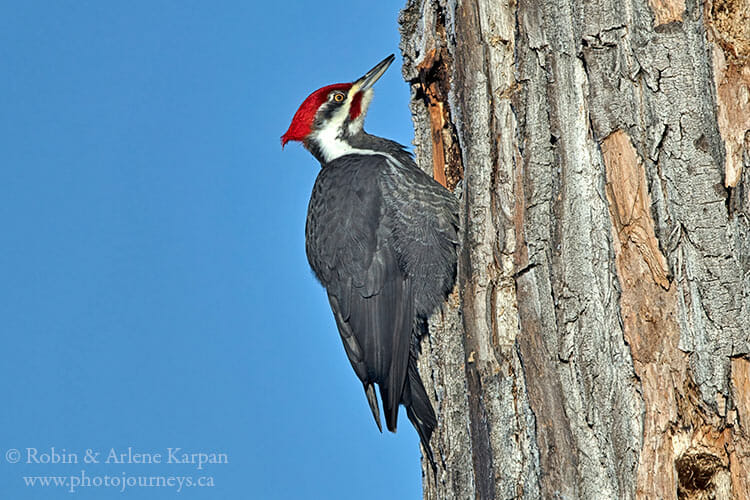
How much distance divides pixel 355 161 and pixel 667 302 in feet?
7.11

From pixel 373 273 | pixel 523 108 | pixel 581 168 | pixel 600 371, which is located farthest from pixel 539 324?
pixel 373 273

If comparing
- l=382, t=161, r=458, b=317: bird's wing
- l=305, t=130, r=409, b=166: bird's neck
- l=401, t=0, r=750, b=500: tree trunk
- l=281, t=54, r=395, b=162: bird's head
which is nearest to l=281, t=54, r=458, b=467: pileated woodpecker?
l=382, t=161, r=458, b=317: bird's wing

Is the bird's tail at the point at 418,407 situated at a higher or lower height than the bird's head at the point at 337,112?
lower

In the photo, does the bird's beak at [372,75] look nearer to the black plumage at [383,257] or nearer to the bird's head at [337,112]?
the bird's head at [337,112]

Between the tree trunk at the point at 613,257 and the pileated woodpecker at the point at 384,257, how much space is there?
32.3 inches

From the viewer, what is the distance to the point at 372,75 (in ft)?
15.0

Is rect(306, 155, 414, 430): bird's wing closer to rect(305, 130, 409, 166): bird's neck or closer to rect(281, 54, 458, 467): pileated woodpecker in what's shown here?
rect(281, 54, 458, 467): pileated woodpecker

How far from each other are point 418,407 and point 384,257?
834 mm

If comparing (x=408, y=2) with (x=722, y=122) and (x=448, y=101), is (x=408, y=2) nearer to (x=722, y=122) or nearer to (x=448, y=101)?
(x=448, y=101)

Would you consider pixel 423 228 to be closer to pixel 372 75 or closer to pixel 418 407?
pixel 418 407

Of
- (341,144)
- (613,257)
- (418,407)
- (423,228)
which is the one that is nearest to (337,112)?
(341,144)

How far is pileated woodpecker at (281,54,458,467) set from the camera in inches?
138

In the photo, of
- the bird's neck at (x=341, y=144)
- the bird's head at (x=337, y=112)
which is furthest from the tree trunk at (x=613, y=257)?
the bird's head at (x=337, y=112)

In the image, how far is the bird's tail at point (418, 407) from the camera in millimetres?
3064
